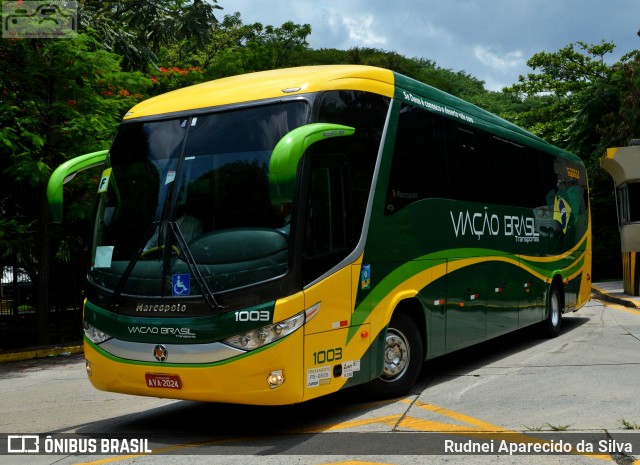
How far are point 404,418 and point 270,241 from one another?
2.25m

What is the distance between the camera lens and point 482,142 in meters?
10.6

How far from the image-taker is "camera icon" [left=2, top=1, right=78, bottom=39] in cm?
1322

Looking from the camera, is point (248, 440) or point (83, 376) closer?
point (248, 440)

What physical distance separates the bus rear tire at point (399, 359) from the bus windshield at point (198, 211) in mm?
2130

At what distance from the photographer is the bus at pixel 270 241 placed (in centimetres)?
647

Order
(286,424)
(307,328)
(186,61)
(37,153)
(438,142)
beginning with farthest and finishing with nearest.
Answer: (186,61) < (37,153) < (438,142) < (286,424) < (307,328)

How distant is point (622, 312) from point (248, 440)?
1398 centimetres

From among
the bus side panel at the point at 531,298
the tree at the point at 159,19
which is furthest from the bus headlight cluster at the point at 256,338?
the tree at the point at 159,19

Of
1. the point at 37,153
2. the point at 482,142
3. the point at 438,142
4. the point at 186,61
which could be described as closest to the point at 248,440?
the point at 438,142

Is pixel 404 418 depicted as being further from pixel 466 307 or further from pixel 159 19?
pixel 159 19

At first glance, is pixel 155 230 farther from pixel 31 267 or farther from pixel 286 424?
pixel 31 267

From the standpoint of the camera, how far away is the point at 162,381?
22.0 ft

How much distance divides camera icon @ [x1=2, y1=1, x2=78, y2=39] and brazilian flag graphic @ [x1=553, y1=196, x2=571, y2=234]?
31.7ft

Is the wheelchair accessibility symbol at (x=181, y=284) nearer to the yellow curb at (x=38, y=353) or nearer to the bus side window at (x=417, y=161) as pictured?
the bus side window at (x=417, y=161)
